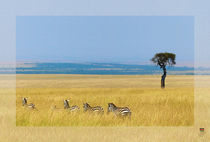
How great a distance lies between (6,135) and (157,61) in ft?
119

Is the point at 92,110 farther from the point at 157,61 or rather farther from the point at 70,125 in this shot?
the point at 157,61

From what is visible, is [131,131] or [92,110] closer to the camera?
[131,131]

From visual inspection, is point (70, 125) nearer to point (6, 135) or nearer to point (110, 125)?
point (110, 125)

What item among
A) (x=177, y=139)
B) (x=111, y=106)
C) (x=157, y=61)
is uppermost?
(x=157, y=61)

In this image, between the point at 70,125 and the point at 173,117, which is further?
the point at 173,117

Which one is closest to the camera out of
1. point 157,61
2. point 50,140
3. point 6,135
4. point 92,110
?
point 50,140

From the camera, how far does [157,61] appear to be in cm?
4450

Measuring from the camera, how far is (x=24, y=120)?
12719mm

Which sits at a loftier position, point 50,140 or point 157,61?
point 157,61

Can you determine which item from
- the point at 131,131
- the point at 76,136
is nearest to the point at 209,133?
the point at 131,131

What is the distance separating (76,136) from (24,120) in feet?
12.6

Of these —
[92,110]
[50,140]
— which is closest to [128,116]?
[92,110]

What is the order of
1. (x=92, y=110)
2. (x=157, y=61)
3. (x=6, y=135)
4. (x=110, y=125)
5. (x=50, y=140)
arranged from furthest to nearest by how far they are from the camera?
(x=157, y=61) < (x=92, y=110) < (x=110, y=125) < (x=6, y=135) < (x=50, y=140)

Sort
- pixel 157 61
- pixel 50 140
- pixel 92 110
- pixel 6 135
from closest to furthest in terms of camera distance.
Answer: pixel 50 140 < pixel 6 135 < pixel 92 110 < pixel 157 61
